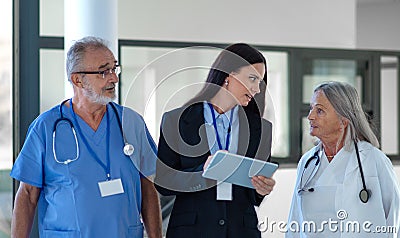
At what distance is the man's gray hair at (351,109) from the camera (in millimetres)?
2701

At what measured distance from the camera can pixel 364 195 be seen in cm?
262

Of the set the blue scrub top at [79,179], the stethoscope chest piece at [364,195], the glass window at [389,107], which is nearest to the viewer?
the blue scrub top at [79,179]

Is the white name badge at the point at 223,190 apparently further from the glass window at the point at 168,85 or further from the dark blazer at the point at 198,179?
the glass window at the point at 168,85

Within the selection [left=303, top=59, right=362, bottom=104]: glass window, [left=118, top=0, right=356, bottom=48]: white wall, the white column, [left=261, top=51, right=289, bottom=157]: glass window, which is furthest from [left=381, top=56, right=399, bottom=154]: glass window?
the white column

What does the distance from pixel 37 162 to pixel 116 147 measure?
0.94 ft

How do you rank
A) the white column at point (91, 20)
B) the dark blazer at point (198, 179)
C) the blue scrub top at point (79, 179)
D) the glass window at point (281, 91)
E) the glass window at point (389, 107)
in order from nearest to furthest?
the dark blazer at point (198, 179) < the blue scrub top at point (79, 179) < the white column at point (91, 20) < the glass window at point (281, 91) < the glass window at point (389, 107)

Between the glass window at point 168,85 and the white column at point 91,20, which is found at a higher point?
the white column at point 91,20

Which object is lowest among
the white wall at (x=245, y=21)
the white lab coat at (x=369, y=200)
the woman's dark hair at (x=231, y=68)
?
the white lab coat at (x=369, y=200)

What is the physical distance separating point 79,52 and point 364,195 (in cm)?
116

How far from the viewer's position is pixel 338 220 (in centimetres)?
264

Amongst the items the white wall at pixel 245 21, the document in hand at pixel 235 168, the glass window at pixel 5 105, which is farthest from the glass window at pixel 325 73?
the document in hand at pixel 235 168

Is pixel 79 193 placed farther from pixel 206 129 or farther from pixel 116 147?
pixel 206 129

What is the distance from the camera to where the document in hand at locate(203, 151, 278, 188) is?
7.45ft

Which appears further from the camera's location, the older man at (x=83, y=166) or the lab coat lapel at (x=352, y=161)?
the lab coat lapel at (x=352, y=161)
